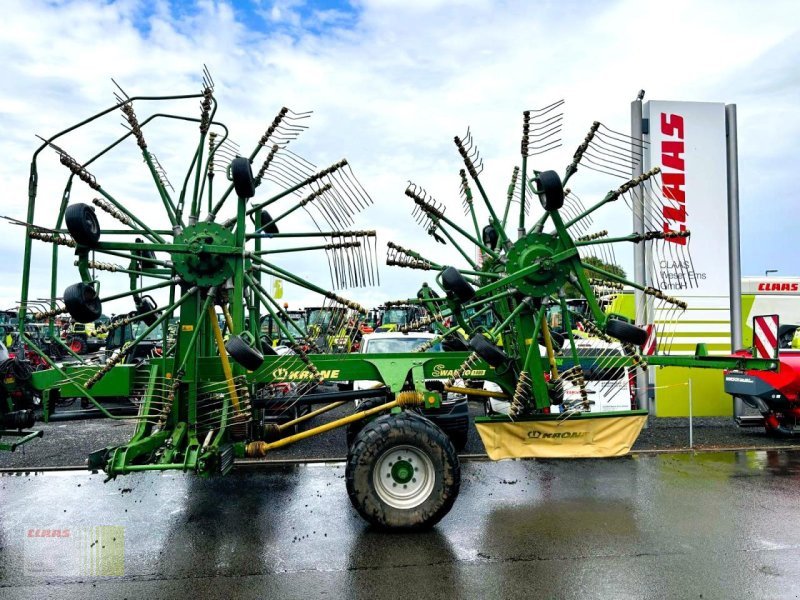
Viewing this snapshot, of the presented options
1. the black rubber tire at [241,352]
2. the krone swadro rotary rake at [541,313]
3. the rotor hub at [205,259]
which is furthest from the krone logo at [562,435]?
the rotor hub at [205,259]

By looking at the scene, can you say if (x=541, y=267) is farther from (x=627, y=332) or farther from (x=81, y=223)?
(x=81, y=223)

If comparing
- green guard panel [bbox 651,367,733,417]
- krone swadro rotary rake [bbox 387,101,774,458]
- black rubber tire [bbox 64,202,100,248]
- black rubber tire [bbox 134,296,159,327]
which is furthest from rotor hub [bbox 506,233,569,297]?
green guard panel [bbox 651,367,733,417]

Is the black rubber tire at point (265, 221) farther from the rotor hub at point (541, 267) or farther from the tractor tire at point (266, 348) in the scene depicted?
the rotor hub at point (541, 267)

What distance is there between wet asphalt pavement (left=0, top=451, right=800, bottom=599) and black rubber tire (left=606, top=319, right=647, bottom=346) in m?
1.76

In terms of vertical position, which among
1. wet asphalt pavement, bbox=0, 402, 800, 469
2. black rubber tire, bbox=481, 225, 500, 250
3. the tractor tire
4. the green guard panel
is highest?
black rubber tire, bbox=481, 225, 500, 250

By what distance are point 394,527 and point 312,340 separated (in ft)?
7.32

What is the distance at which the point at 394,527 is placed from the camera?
5.88 meters

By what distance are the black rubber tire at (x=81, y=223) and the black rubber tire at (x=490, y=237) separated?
475 centimetres

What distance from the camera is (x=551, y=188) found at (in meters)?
6.57

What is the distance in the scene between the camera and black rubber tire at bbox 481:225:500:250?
852 centimetres

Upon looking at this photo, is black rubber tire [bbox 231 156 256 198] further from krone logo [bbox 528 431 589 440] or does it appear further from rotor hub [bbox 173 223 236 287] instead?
krone logo [bbox 528 431 589 440]

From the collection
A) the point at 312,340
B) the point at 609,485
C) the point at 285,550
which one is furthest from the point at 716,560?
Answer: the point at 312,340

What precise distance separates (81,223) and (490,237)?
491 cm

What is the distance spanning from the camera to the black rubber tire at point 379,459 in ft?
19.1
